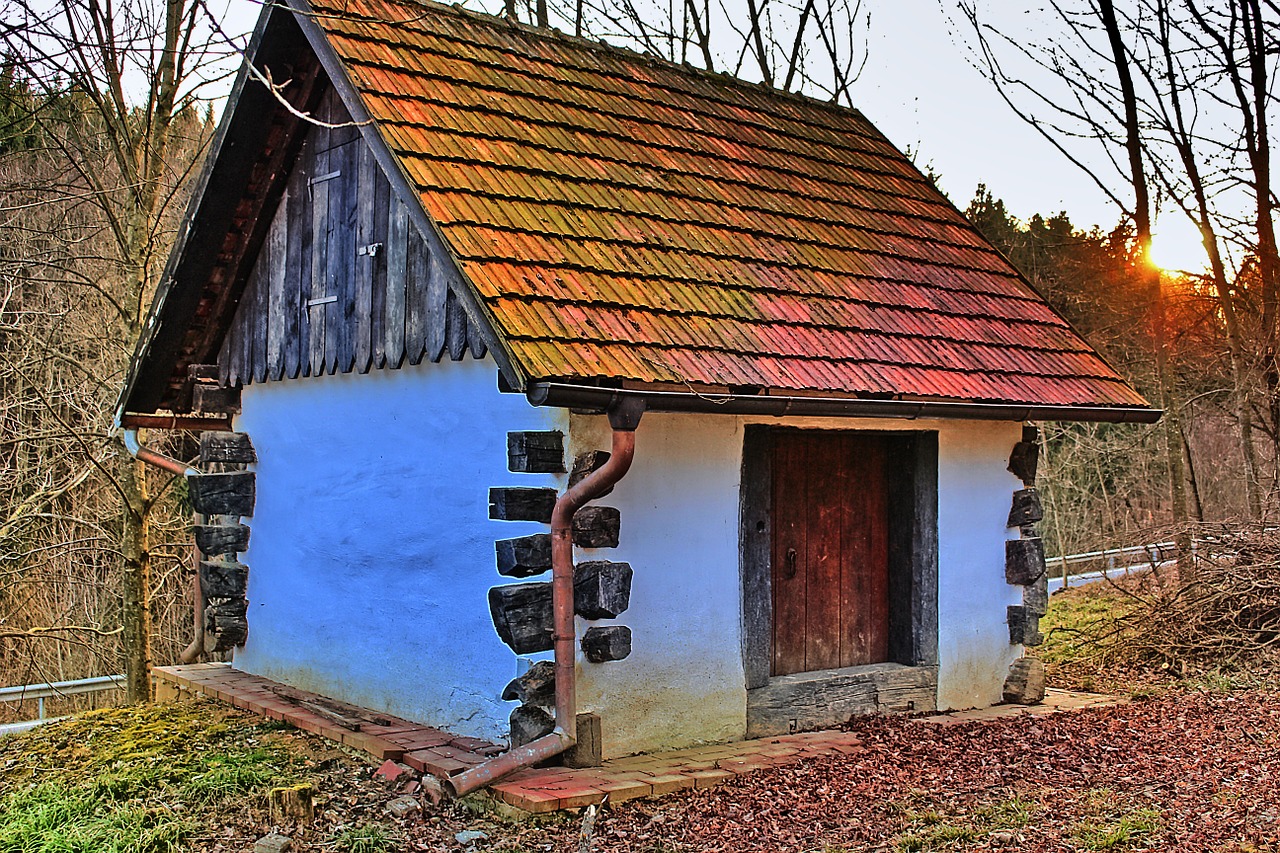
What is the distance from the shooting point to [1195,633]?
10281 millimetres

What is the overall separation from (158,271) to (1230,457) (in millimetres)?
16619

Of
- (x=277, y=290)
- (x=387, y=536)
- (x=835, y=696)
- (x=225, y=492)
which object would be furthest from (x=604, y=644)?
(x=225, y=492)

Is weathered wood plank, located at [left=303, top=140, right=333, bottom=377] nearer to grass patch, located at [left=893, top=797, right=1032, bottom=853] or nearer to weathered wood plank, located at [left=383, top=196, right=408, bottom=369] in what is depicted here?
weathered wood plank, located at [left=383, top=196, right=408, bottom=369]

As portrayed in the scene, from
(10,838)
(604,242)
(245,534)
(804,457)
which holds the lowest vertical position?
(10,838)

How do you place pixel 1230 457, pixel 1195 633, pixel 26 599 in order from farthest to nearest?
pixel 1230 457 → pixel 26 599 → pixel 1195 633

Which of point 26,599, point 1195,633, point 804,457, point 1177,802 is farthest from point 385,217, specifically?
point 26,599

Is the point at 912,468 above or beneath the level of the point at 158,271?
beneath

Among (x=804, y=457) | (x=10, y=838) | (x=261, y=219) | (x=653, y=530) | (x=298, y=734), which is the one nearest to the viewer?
(x=10, y=838)

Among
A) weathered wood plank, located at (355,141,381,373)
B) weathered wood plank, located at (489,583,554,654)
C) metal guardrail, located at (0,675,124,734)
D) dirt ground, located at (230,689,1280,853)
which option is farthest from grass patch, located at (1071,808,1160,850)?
metal guardrail, located at (0,675,124,734)

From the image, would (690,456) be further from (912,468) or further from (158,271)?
(158,271)

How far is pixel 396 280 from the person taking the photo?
7.55 metres

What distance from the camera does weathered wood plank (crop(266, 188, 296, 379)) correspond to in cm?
892

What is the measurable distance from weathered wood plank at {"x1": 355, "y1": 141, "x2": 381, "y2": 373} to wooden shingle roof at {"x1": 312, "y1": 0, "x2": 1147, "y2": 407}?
26.8 inches

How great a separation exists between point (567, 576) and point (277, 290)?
382cm
